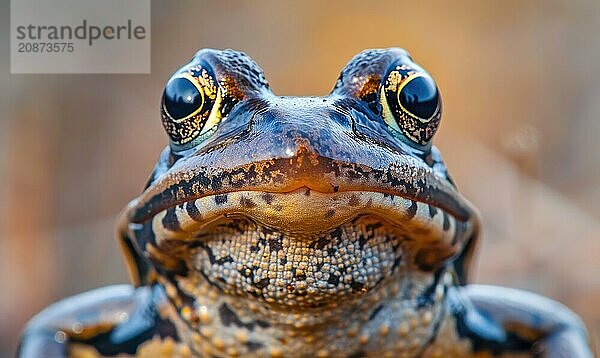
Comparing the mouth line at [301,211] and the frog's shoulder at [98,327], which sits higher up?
the mouth line at [301,211]

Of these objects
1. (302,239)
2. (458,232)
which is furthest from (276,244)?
(458,232)

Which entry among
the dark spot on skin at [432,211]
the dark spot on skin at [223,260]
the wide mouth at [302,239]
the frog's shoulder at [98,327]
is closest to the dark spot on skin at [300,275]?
the wide mouth at [302,239]

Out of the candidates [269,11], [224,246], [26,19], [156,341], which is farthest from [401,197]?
[269,11]

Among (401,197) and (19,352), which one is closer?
(401,197)

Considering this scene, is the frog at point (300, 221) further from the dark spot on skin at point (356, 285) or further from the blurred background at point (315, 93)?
the blurred background at point (315, 93)

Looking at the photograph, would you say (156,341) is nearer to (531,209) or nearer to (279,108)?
→ (279,108)

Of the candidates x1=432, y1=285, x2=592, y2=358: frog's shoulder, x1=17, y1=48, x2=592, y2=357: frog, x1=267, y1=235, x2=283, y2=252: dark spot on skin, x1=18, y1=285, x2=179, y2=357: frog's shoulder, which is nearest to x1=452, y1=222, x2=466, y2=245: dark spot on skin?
x1=17, y1=48, x2=592, y2=357: frog

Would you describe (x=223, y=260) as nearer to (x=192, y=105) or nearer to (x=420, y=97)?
(x=192, y=105)
